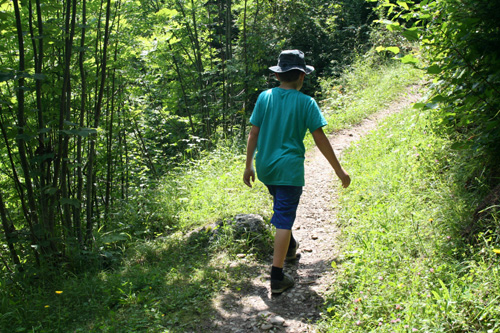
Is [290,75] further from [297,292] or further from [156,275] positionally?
[156,275]

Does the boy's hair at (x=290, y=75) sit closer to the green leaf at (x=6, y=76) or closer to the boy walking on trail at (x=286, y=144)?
the boy walking on trail at (x=286, y=144)

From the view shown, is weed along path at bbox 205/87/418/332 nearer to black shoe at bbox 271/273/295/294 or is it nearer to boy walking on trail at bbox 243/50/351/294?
black shoe at bbox 271/273/295/294

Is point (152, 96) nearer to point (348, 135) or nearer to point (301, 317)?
point (348, 135)

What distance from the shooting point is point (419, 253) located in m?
3.32

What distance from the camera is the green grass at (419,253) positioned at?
2.54 m

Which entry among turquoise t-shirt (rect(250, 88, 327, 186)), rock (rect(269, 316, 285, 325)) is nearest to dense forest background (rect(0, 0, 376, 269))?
turquoise t-shirt (rect(250, 88, 327, 186))

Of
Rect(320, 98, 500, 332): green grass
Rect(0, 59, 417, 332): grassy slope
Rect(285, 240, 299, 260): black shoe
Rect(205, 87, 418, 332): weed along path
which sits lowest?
Rect(0, 59, 417, 332): grassy slope

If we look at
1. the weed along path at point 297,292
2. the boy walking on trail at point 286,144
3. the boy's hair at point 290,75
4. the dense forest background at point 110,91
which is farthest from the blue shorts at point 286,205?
the dense forest background at point 110,91

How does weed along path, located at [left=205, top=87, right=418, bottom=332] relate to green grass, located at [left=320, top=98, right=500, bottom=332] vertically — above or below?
below

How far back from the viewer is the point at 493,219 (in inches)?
121

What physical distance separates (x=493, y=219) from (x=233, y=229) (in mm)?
2530

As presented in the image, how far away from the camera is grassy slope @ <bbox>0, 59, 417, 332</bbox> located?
3314mm

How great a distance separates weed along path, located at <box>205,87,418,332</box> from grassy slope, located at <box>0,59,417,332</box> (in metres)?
0.17

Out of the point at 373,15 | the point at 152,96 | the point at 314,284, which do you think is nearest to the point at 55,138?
the point at 314,284
